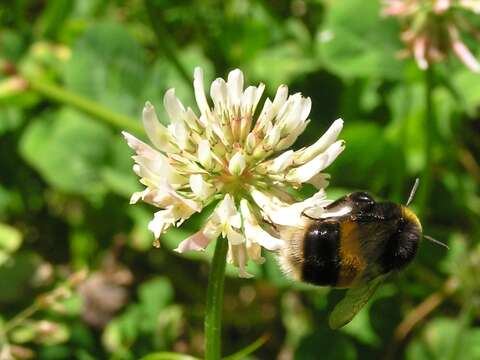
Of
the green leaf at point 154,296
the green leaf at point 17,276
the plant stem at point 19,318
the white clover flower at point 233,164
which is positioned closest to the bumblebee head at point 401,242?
the white clover flower at point 233,164

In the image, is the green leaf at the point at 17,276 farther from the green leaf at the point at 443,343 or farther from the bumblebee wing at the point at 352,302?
the bumblebee wing at the point at 352,302

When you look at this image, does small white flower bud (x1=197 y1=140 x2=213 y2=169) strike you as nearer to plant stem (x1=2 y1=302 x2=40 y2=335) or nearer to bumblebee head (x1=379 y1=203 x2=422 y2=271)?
bumblebee head (x1=379 y1=203 x2=422 y2=271)

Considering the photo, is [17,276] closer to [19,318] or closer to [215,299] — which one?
[19,318]

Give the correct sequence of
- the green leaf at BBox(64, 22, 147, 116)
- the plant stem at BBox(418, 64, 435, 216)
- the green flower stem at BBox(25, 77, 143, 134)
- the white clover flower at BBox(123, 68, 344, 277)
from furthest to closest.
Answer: the green leaf at BBox(64, 22, 147, 116), the green flower stem at BBox(25, 77, 143, 134), the plant stem at BBox(418, 64, 435, 216), the white clover flower at BBox(123, 68, 344, 277)

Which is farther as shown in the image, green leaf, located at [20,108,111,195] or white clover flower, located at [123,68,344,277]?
green leaf, located at [20,108,111,195]

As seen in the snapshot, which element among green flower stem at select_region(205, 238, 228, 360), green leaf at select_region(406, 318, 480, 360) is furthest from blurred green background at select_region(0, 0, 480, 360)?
green flower stem at select_region(205, 238, 228, 360)

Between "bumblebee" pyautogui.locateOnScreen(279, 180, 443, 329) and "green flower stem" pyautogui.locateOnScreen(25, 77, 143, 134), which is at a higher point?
"bumblebee" pyautogui.locateOnScreen(279, 180, 443, 329)
